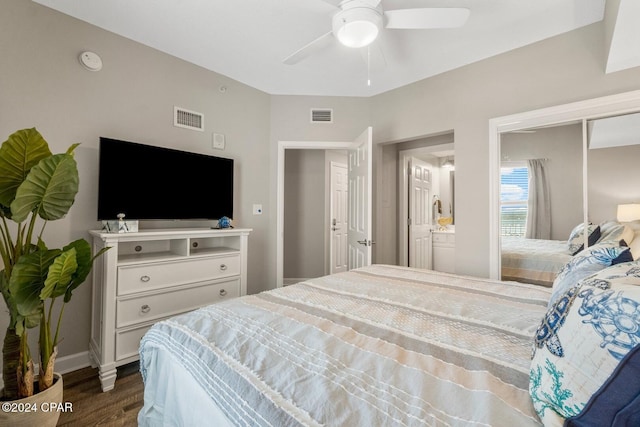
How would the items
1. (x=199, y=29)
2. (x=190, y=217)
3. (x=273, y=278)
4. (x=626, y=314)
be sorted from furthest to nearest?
(x=273, y=278) → (x=190, y=217) → (x=199, y=29) → (x=626, y=314)

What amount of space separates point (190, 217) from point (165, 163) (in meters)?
0.52

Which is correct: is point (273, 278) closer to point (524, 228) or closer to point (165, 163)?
point (165, 163)

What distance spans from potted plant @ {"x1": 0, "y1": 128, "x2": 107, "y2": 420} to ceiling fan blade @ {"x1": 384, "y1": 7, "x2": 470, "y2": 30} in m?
1.91

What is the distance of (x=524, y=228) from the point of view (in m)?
2.47

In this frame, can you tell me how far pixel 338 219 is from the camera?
4984 millimetres

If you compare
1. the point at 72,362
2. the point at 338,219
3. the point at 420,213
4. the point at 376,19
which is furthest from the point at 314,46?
the point at 338,219

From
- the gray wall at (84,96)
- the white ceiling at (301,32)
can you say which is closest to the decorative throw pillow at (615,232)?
the white ceiling at (301,32)

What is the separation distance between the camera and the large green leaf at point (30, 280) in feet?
4.22

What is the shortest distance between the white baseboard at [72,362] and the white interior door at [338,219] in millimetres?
3313

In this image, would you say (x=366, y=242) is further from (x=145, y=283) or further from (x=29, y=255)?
(x=29, y=255)

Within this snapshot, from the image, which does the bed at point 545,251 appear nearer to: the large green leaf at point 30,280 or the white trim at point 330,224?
the white trim at point 330,224

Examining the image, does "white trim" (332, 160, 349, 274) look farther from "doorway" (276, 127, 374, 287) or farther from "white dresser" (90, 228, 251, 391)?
"white dresser" (90, 228, 251, 391)

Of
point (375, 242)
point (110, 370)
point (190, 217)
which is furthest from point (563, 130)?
point (110, 370)

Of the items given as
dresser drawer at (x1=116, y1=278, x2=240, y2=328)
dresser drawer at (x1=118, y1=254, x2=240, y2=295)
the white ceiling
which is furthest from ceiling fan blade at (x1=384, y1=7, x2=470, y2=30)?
dresser drawer at (x1=116, y1=278, x2=240, y2=328)
